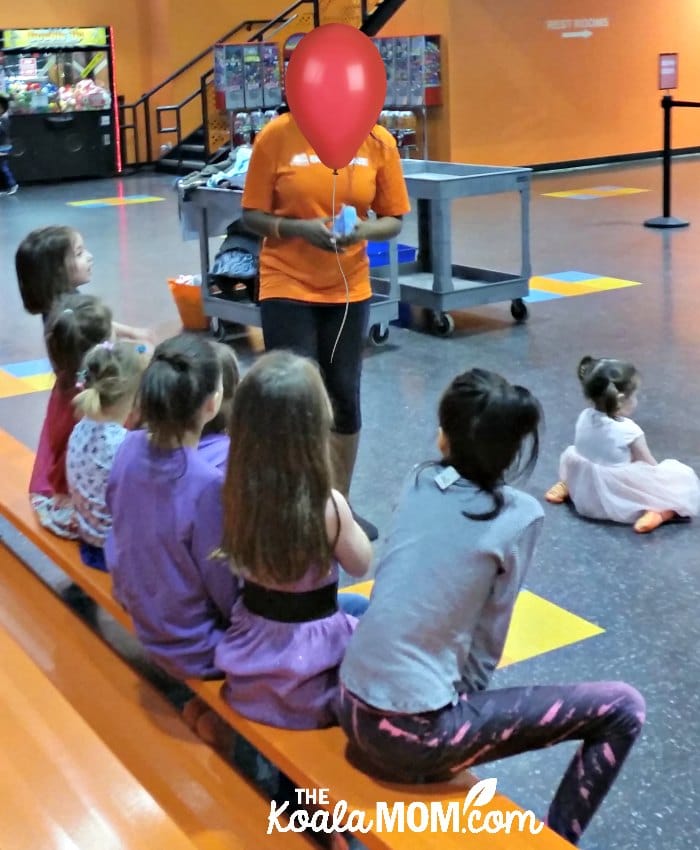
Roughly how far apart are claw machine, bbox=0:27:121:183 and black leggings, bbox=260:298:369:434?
45.5ft

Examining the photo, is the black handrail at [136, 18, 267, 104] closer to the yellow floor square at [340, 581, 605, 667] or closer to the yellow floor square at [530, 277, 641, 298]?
the yellow floor square at [530, 277, 641, 298]

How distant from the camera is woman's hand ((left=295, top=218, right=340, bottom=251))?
136 inches

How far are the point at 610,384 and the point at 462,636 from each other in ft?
6.91

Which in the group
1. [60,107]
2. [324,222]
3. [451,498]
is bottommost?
[451,498]

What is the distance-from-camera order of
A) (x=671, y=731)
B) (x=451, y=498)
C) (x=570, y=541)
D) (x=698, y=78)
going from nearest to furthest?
(x=451, y=498)
(x=671, y=731)
(x=570, y=541)
(x=698, y=78)

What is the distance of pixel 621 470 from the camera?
13.2 feet

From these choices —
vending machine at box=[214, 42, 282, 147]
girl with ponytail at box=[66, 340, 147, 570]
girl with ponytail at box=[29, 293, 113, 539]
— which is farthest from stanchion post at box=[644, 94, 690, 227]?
girl with ponytail at box=[66, 340, 147, 570]

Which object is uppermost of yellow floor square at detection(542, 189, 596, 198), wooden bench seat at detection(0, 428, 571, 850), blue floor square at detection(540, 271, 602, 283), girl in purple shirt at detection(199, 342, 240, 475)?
yellow floor square at detection(542, 189, 596, 198)

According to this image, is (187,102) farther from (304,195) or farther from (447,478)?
(447,478)

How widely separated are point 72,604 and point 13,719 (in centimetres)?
113

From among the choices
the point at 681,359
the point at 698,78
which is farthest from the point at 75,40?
the point at 681,359

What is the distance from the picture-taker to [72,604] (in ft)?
11.7

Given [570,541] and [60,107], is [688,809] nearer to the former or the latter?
[570,541]

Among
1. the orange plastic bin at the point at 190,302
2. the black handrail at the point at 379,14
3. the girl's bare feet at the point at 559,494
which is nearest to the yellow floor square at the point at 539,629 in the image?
the girl's bare feet at the point at 559,494
